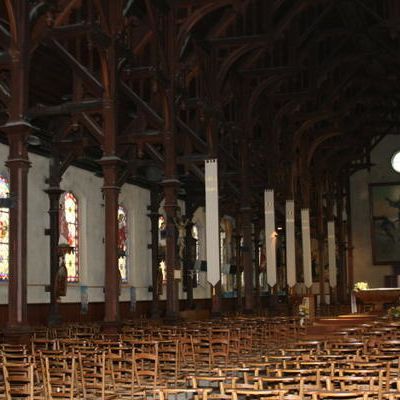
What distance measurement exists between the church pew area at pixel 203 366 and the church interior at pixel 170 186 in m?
0.07

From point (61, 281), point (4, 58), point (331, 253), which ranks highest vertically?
point (4, 58)

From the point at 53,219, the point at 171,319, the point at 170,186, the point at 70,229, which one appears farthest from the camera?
the point at 70,229

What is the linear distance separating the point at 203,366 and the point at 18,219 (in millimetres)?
4492

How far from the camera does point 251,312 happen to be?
3341 cm

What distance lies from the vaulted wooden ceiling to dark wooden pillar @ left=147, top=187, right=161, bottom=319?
1019mm

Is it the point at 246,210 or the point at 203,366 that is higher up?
the point at 246,210

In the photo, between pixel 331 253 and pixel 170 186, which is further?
pixel 331 253

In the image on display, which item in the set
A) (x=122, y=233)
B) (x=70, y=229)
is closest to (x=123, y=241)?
(x=122, y=233)

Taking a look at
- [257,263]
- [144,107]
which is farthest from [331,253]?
[144,107]

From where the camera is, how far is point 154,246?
36.9m

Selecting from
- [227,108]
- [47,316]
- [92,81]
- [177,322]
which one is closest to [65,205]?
[47,316]

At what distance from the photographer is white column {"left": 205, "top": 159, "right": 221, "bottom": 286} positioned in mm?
24297

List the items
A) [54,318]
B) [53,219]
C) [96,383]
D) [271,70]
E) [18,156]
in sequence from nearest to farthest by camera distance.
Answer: [96,383] → [18,156] → [54,318] → [53,219] → [271,70]

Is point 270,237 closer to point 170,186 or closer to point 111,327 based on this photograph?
point 170,186
